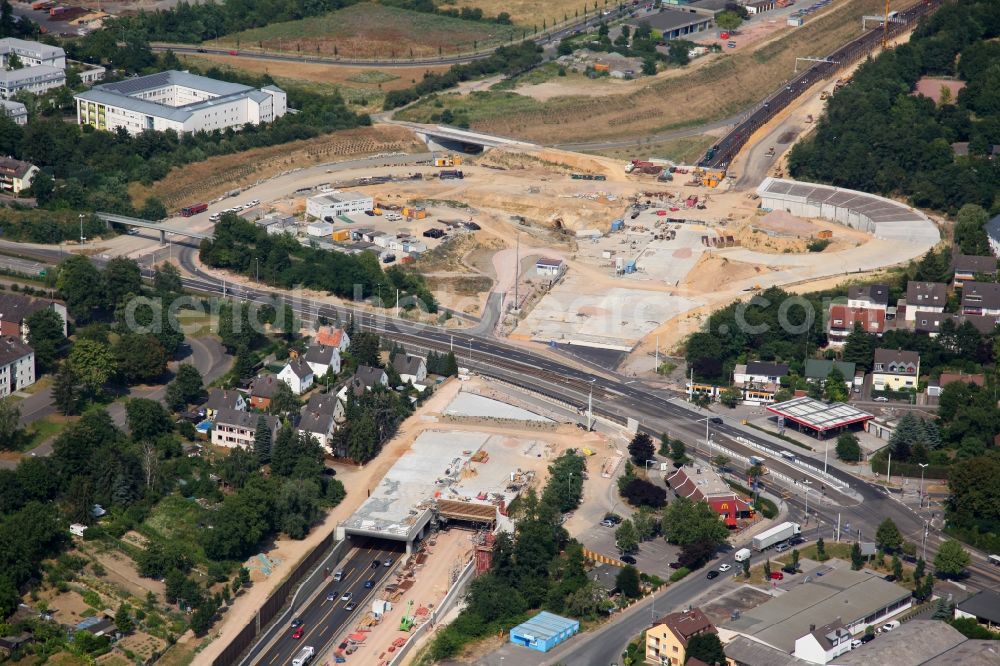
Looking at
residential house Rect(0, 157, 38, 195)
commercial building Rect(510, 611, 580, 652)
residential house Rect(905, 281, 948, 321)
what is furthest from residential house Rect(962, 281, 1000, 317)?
residential house Rect(0, 157, 38, 195)

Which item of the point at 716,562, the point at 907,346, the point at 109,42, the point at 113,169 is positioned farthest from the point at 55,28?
the point at 716,562

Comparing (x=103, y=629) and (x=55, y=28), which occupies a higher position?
(x=55, y=28)

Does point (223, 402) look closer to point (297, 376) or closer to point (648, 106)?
point (297, 376)

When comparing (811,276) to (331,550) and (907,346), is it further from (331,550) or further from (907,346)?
(331,550)

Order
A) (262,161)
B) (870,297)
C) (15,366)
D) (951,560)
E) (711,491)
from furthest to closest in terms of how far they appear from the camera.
→ (262,161)
(870,297)
(15,366)
(711,491)
(951,560)

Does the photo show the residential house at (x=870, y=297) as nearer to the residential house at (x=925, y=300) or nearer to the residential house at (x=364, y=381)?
the residential house at (x=925, y=300)

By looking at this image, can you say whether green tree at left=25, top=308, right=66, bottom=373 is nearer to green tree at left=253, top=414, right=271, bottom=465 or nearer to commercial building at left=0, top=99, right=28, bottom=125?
green tree at left=253, top=414, right=271, bottom=465

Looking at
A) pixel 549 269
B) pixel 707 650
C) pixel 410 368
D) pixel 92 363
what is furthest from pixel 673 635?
pixel 549 269

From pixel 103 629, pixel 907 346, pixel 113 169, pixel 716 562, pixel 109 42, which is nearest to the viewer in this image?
pixel 103 629
